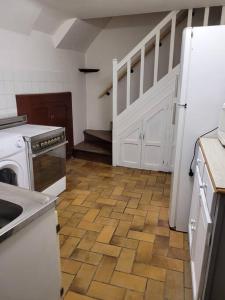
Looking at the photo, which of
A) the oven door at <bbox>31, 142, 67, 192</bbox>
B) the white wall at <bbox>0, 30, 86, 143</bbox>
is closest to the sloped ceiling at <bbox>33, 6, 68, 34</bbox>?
the white wall at <bbox>0, 30, 86, 143</bbox>

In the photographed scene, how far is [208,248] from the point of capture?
45.9 inches

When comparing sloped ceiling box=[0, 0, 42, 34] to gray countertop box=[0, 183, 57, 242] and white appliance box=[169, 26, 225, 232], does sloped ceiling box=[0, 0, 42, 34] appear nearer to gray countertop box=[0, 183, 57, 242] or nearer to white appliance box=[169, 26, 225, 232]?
white appliance box=[169, 26, 225, 232]

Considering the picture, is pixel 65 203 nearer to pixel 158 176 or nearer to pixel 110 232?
pixel 110 232

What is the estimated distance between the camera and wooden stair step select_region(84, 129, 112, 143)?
3965 millimetres

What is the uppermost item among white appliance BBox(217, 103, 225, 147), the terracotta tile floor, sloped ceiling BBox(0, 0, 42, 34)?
sloped ceiling BBox(0, 0, 42, 34)

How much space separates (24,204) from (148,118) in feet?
8.54

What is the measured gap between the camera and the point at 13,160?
2016 millimetres

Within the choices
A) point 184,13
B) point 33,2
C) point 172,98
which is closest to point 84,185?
point 172,98

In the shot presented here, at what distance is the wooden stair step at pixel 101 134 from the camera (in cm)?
397

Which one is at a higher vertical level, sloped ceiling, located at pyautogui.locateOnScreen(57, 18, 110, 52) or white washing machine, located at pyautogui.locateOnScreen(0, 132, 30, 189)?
sloped ceiling, located at pyautogui.locateOnScreen(57, 18, 110, 52)

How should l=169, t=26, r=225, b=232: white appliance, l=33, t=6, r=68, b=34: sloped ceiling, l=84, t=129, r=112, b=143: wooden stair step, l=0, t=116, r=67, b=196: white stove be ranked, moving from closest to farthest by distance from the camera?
1. l=169, t=26, r=225, b=232: white appliance
2. l=0, t=116, r=67, b=196: white stove
3. l=33, t=6, r=68, b=34: sloped ceiling
4. l=84, t=129, r=112, b=143: wooden stair step

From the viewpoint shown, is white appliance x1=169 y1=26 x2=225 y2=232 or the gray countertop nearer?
the gray countertop

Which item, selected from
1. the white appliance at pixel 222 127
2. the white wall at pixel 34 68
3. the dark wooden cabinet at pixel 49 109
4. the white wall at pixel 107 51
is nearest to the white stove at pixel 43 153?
the dark wooden cabinet at pixel 49 109

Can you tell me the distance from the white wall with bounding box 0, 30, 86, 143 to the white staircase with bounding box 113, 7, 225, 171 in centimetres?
93
